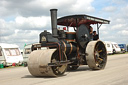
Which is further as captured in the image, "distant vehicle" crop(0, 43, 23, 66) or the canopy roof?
"distant vehicle" crop(0, 43, 23, 66)

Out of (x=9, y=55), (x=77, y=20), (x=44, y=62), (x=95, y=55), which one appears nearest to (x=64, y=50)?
(x=44, y=62)

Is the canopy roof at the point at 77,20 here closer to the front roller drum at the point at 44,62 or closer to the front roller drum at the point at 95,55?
the front roller drum at the point at 95,55

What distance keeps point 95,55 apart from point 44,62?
11.1ft

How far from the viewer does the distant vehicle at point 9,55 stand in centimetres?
1812

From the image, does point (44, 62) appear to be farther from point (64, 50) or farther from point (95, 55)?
point (95, 55)

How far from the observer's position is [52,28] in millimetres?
9125

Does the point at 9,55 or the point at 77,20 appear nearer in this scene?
the point at 77,20

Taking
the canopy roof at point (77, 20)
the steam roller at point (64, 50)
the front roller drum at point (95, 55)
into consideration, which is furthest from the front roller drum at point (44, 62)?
the canopy roof at point (77, 20)

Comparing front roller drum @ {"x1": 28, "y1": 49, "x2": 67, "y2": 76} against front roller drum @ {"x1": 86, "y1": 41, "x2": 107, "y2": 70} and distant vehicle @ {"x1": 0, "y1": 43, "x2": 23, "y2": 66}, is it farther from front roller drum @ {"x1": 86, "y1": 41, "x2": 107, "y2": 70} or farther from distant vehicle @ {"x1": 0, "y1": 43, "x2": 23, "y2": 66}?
distant vehicle @ {"x1": 0, "y1": 43, "x2": 23, "y2": 66}

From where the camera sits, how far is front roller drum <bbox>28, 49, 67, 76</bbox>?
7797 mm

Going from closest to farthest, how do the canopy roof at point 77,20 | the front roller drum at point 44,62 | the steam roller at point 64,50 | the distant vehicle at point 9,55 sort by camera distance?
the front roller drum at point 44,62
the steam roller at point 64,50
the canopy roof at point 77,20
the distant vehicle at point 9,55

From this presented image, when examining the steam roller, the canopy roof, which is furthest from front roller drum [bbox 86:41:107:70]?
the canopy roof

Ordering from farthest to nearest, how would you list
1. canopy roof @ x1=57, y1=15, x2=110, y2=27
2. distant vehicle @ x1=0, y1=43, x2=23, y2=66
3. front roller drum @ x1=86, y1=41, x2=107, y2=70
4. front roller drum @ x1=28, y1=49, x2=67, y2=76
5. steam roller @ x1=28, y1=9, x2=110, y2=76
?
distant vehicle @ x1=0, y1=43, x2=23, y2=66, canopy roof @ x1=57, y1=15, x2=110, y2=27, front roller drum @ x1=86, y1=41, x2=107, y2=70, steam roller @ x1=28, y1=9, x2=110, y2=76, front roller drum @ x1=28, y1=49, x2=67, y2=76

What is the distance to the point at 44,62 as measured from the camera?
7836 millimetres
